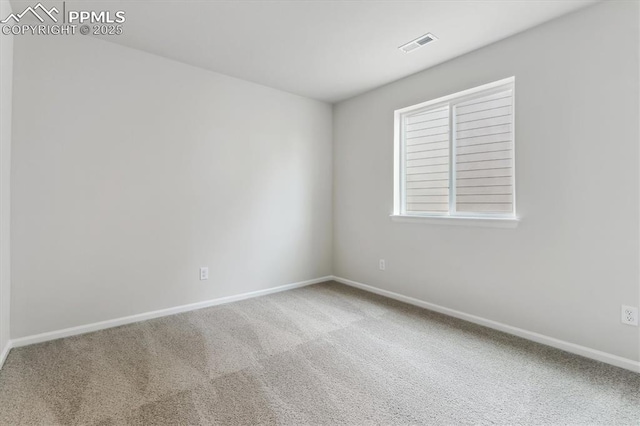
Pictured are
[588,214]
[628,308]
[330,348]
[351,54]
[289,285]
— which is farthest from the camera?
[289,285]

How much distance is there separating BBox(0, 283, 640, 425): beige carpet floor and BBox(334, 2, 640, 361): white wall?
1.15ft

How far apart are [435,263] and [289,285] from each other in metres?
1.84

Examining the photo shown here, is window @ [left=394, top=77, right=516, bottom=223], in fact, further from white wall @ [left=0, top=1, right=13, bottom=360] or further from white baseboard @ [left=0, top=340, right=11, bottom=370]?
white baseboard @ [left=0, top=340, right=11, bottom=370]

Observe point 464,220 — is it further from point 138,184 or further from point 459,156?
point 138,184

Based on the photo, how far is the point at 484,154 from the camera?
2803mm

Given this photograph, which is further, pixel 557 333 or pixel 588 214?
pixel 557 333

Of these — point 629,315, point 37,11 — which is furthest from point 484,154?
point 37,11

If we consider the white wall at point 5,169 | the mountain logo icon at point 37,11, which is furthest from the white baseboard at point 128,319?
the mountain logo icon at point 37,11

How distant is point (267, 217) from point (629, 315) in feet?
10.7

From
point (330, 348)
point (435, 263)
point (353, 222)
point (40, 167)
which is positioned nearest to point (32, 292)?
point (40, 167)

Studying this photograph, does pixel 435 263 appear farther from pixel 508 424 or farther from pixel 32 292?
pixel 32 292

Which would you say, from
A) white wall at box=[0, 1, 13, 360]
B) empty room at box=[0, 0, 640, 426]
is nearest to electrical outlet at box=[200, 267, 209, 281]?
empty room at box=[0, 0, 640, 426]

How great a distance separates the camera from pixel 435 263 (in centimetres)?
312

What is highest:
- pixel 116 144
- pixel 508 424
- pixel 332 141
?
pixel 332 141
